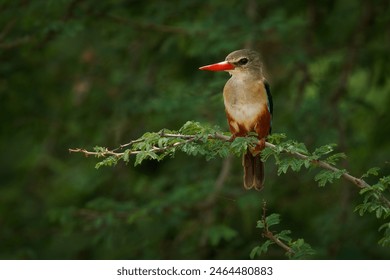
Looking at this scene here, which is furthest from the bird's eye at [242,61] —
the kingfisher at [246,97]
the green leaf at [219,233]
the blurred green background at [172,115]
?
the green leaf at [219,233]

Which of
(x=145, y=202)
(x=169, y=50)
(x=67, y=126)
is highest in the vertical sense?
(x=169, y=50)

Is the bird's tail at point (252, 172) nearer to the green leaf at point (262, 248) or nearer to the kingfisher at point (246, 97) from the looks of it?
the kingfisher at point (246, 97)

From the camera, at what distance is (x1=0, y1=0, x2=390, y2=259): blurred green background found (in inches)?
255

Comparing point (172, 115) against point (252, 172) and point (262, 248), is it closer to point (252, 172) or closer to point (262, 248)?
point (252, 172)

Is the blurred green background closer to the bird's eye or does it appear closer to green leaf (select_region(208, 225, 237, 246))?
green leaf (select_region(208, 225, 237, 246))

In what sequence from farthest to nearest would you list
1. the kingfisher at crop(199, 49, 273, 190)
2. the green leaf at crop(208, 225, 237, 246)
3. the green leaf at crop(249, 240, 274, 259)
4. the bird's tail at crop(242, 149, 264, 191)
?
the green leaf at crop(208, 225, 237, 246) → the bird's tail at crop(242, 149, 264, 191) → the kingfisher at crop(199, 49, 273, 190) → the green leaf at crop(249, 240, 274, 259)

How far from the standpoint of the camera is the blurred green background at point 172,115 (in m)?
6.47

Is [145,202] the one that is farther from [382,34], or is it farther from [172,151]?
[172,151]

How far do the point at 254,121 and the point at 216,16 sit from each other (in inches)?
73.6

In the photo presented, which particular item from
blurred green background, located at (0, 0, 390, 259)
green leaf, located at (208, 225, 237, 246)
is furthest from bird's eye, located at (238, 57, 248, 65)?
green leaf, located at (208, 225, 237, 246)

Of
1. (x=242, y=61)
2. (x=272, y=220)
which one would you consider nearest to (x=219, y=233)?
(x=242, y=61)
